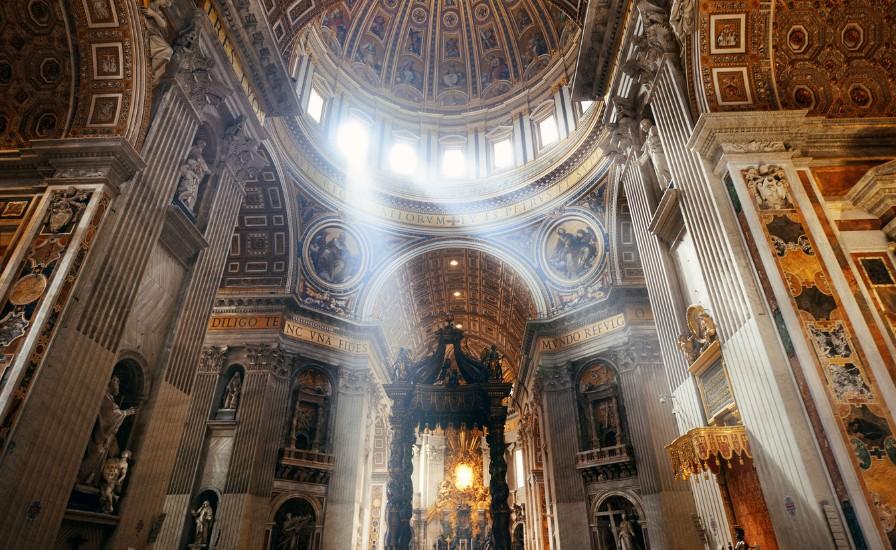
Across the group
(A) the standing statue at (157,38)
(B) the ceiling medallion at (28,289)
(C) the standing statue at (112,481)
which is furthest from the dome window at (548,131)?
(C) the standing statue at (112,481)

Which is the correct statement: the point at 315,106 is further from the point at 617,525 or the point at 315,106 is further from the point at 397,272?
the point at 617,525

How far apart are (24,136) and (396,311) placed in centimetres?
1741

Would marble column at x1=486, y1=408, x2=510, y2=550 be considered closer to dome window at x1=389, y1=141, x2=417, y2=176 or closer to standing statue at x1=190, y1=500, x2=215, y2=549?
standing statue at x1=190, y1=500, x2=215, y2=549

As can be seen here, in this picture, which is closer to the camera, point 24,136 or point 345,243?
point 24,136

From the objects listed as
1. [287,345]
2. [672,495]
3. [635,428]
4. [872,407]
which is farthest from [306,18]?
[672,495]

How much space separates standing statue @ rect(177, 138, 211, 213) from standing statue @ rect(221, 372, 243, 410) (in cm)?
883

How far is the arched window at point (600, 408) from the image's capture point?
639 inches

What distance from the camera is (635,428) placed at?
15.2m

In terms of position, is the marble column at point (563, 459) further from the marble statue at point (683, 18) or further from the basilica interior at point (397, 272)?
the marble statue at point (683, 18)

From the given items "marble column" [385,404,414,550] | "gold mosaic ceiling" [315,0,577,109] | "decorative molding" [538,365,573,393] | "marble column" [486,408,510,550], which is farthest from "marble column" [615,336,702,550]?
"gold mosaic ceiling" [315,0,577,109]

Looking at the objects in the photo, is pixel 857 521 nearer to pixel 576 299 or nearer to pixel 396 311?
pixel 576 299

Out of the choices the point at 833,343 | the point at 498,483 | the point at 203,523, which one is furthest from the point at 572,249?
the point at 203,523

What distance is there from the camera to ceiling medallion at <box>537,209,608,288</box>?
18484 millimetres

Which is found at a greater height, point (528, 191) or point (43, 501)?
point (528, 191)
